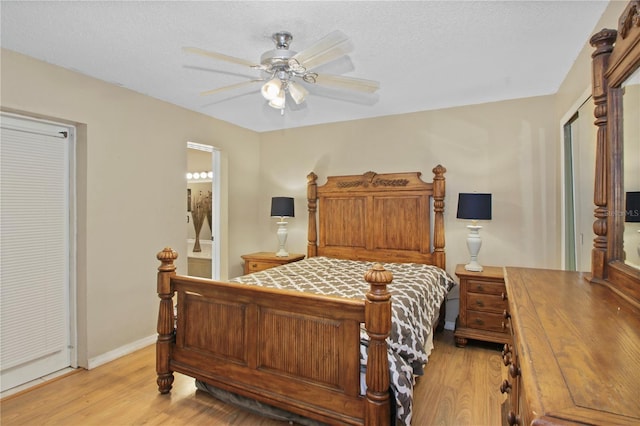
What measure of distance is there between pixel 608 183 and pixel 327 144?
324 cm

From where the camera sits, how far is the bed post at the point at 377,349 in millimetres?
1616

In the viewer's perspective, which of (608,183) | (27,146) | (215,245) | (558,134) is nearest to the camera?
(608,183)

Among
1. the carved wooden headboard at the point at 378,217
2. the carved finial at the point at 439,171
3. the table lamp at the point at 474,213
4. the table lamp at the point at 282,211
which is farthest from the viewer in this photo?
the table lamp at the point at 282,211

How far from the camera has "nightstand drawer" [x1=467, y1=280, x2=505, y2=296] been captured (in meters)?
3.01

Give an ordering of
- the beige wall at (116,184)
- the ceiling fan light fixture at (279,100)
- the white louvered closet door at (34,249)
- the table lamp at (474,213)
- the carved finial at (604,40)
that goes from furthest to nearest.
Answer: the table lamp at (474,213) < the beige wall at (116,184) < the white louvered closet door at (34,249) < the ceiling fan light fixture at (279,100) < the carved finial at (604,40)

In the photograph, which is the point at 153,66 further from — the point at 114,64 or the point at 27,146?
the point at 27,146

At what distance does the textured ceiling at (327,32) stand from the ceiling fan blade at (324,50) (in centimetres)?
25

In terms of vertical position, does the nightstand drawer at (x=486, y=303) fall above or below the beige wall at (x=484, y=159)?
below

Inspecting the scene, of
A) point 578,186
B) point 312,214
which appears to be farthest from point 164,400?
point 578,186

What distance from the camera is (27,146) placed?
8.28 ft

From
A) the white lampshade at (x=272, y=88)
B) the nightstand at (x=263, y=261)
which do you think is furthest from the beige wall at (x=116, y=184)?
the white lampshade at (x=272, y=88)

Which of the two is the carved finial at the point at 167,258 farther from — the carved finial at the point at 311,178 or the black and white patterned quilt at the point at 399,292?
the carved finial at the point at 311,178

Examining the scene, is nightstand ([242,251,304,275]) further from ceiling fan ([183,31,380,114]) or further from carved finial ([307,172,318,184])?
ceiling fan ([183,31,380,114])

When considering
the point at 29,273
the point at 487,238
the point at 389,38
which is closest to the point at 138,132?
the point at 29,273
